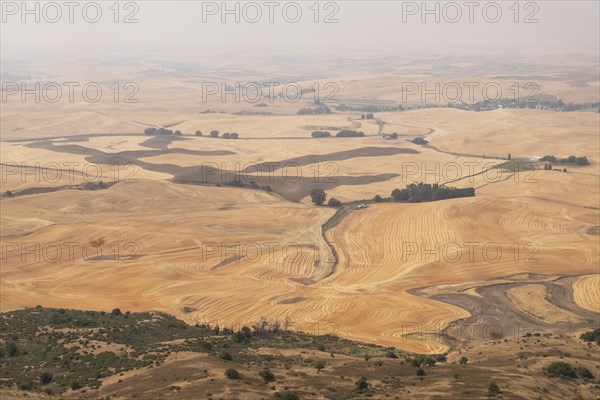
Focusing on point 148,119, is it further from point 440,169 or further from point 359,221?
point 359,221

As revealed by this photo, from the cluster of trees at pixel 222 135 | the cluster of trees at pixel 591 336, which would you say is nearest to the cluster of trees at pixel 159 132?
the cluster of trees at pixel 222 135

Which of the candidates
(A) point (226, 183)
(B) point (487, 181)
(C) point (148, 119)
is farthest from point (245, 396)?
(C) point (148, 119)

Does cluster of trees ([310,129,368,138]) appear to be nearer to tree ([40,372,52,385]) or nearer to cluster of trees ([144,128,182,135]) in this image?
cluster of trees ([144,128,182,135])

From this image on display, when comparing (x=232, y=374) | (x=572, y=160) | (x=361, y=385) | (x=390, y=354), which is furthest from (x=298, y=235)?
(x=572, y=160)

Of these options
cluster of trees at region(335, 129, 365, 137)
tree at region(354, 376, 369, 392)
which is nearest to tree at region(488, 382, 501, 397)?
tree at region(354, 376, 369, 392)

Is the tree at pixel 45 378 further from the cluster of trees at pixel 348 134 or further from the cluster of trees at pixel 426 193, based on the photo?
the cluster of trees at pixel 348 134

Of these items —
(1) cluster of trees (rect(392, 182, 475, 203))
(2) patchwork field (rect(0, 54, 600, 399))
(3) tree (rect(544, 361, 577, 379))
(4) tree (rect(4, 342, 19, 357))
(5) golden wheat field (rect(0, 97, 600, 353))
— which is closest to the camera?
(3) tree (rect(544, 361, 577, 379))

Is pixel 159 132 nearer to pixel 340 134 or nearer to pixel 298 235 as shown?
pixel 340 134

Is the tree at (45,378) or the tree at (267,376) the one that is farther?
the tree at (45,378)
